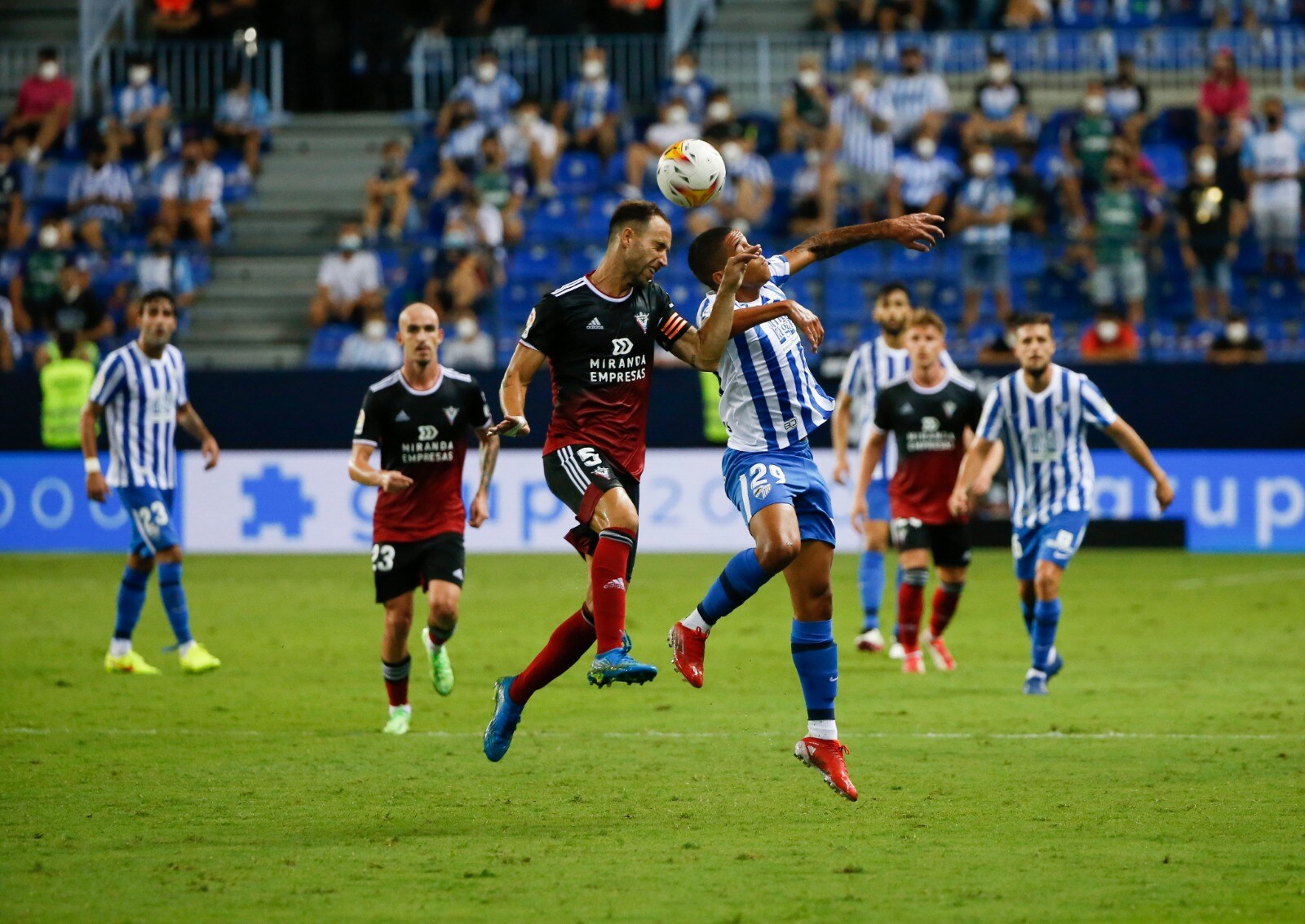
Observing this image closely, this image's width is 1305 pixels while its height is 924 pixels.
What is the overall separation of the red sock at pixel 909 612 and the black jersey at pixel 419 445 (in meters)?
3.32

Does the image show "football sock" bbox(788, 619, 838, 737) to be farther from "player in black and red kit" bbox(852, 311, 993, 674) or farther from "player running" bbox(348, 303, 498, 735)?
"player in black and red kit" bbox(852, 311, 993, 674)

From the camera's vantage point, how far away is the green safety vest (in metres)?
19.9

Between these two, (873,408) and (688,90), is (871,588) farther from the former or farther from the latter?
(688,90)

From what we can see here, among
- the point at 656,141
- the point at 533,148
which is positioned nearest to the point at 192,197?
the point at 533,148

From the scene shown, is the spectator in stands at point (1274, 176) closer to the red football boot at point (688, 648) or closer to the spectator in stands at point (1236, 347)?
the spectator in stands at point (1236, 347)

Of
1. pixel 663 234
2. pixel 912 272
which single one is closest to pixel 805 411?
pixel 663 234

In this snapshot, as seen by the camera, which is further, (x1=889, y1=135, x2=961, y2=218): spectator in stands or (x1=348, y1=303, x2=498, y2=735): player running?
(x1=889, y1=135, x2=961, y2=218): spectator in stands

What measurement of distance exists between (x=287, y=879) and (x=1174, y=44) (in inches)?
826

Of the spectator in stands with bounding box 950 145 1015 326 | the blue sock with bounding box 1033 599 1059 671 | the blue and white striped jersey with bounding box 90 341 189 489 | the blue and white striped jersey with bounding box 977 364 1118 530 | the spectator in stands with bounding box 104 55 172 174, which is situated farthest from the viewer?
the spectator in stands with bounding box 104 55 172 174

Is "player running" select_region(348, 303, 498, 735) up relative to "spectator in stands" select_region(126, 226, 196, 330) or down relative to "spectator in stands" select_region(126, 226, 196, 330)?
down

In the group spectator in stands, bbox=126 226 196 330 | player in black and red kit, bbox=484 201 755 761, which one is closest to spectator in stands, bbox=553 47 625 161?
spectator in stands, bbox=126 226 196 330

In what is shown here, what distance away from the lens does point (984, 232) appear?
67.7 ft

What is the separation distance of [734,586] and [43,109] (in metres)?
20.8

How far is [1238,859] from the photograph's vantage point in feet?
19.9
